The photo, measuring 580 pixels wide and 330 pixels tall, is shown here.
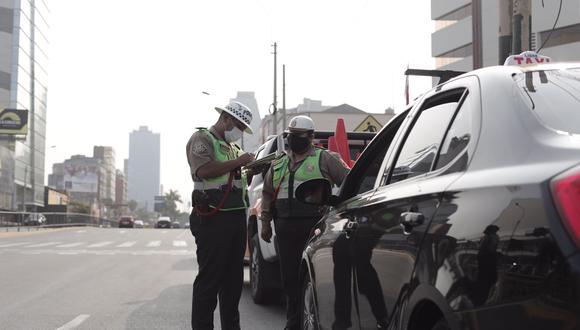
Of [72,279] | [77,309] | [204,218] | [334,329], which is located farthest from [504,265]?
[72,279]

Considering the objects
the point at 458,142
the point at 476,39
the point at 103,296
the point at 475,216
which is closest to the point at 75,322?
the point at 103,296

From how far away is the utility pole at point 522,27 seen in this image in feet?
29.6

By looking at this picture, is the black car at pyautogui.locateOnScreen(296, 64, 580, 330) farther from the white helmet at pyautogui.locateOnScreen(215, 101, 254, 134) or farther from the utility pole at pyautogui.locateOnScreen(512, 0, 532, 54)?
the utility pole at pyautogui.locateOnScreen(512, 0, 532, 54)

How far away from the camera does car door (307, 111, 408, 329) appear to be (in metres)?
3.24

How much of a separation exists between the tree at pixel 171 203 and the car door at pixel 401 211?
6256 inches

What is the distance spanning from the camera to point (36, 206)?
256 ft

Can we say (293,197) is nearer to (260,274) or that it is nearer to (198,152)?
(198,152)

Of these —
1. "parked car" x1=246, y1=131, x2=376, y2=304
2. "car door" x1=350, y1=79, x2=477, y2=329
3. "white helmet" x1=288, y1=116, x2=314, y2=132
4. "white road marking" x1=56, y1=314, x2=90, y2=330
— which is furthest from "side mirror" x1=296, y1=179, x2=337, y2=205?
"white road marking" x1=56, y1=314, x2=90, y2=330

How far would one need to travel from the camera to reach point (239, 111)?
17.0ft

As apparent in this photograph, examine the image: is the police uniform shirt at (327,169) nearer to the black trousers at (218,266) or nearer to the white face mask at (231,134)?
the black trousers at (218,266)

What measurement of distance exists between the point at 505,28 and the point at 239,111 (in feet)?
19.1

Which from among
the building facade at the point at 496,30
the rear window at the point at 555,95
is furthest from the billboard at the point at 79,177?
the rear window at the point at 555,95

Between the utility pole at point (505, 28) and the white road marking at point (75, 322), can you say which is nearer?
the white road marking at point (75, 322)

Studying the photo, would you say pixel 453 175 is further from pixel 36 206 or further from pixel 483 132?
pixel 36 206
